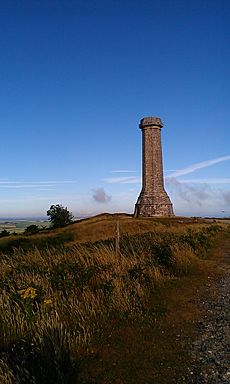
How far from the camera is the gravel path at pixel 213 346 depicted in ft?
13.5

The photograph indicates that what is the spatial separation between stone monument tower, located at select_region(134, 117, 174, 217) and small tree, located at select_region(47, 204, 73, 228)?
13.2m

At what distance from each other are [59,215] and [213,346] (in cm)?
5513

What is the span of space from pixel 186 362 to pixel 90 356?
1.33m

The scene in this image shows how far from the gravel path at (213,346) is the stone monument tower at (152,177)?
43092 mm

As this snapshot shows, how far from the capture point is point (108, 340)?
17.3 ft

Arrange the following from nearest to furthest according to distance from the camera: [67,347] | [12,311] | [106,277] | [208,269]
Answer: [67,347] < [12,311] < [106,277] < [208,269]

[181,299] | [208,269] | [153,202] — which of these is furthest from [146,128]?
[181,299]

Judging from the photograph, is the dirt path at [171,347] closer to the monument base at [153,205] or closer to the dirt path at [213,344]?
the dirt path at [213,344]

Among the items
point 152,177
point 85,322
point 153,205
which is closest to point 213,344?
point 85,322

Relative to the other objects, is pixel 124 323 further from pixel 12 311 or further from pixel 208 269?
pixel 208 269

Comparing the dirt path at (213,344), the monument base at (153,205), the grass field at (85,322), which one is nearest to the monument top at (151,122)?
the monument base at (153,205)

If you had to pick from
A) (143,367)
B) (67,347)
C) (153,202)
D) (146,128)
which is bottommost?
(143,367)

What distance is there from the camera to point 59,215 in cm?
5894

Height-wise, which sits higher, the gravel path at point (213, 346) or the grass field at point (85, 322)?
the grass field at point (85, 322)
